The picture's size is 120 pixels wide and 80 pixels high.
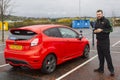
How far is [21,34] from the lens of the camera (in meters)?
7.84

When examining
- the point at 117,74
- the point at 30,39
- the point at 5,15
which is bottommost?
the point at 117,74

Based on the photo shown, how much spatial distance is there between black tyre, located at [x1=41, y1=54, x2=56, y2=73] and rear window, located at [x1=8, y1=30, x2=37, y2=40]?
860 mm

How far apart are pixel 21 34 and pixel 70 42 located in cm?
196

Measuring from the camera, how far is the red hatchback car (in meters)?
7.37

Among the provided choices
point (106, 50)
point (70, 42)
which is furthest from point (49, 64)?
point (106, 50)

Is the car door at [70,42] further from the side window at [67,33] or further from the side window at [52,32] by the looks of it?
the side window at [52,32]

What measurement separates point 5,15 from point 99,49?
13.8 m

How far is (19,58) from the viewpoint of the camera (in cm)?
750

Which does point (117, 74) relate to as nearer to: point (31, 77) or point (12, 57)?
point (31, 77)

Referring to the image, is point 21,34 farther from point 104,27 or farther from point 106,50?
point 106,50

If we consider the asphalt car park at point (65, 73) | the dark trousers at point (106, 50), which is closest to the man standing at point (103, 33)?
the dark trousers at point (106, 50)

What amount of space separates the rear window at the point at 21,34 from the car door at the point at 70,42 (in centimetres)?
137

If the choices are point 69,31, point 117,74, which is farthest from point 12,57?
point 117,74

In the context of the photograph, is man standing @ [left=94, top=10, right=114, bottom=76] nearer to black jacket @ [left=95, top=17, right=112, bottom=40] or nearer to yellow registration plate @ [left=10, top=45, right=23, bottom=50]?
black jacket @ [left=95, top=17, right=112, bottom=40]
